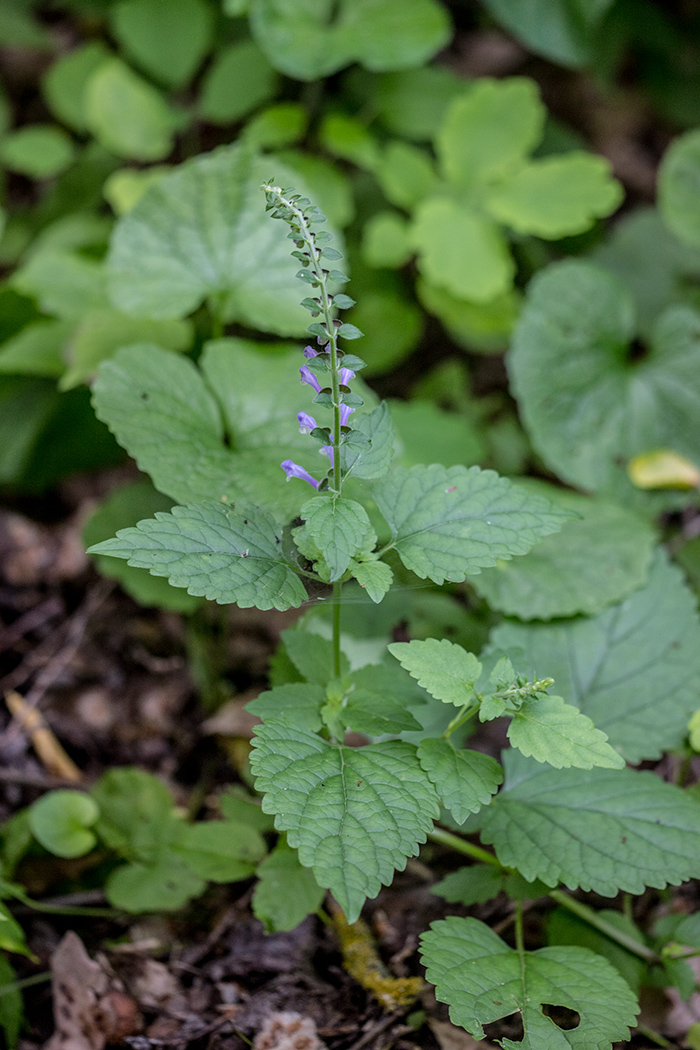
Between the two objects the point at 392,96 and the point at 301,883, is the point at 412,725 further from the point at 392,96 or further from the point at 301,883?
the point at 392,96

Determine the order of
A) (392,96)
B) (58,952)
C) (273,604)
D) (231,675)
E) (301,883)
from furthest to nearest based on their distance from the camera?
1. (392,96)
2. (231,675)
3. (58,952)
4. (301,883)
5. (273,604)

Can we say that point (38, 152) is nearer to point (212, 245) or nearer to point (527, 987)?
point (212, 245)

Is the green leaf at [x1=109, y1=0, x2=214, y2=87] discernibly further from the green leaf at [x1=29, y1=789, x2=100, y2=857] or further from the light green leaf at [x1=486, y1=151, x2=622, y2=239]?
the green leaf at [x1=29, y1=789, x2=100, y2=857]

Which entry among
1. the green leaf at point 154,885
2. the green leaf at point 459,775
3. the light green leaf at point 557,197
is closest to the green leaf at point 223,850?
the green leaf at point 154,885

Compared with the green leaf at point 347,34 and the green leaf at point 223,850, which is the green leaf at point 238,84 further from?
the green leaf at point 223,850

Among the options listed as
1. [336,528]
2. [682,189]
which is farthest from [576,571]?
[682,189]

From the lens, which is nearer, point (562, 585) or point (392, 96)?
point (562, 585)

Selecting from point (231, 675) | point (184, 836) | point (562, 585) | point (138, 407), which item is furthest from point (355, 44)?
point (184, 836)
